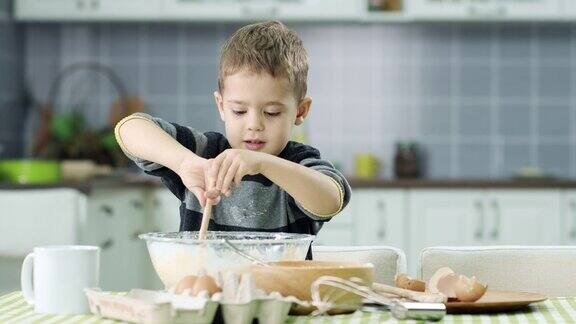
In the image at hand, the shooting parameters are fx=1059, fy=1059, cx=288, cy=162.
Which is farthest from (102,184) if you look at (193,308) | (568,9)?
(193,308)

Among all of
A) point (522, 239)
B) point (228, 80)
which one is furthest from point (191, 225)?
point (522, 239)

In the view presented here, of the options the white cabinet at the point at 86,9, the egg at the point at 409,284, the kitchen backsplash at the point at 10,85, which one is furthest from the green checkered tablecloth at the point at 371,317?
the kitchen backsplash at the point at 10,85

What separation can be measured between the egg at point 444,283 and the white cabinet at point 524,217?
313 centimetres

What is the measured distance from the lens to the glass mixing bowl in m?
1.23

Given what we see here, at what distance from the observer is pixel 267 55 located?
175cm

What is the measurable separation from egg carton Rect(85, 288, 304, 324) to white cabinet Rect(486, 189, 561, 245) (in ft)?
11.1

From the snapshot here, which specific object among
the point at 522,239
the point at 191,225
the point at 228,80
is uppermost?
the point at 228,80

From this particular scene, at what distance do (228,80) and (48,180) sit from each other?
258 cm

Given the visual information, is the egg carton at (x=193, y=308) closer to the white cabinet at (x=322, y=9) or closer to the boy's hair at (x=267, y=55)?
the boy's hair at (x=267, y=55)

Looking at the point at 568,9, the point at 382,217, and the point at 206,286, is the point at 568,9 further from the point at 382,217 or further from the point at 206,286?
the point at 206,286

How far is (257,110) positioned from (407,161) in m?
3.17

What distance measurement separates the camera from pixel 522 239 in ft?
14.6

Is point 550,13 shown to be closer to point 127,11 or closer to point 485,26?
point 485,26

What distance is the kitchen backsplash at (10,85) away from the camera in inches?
192
